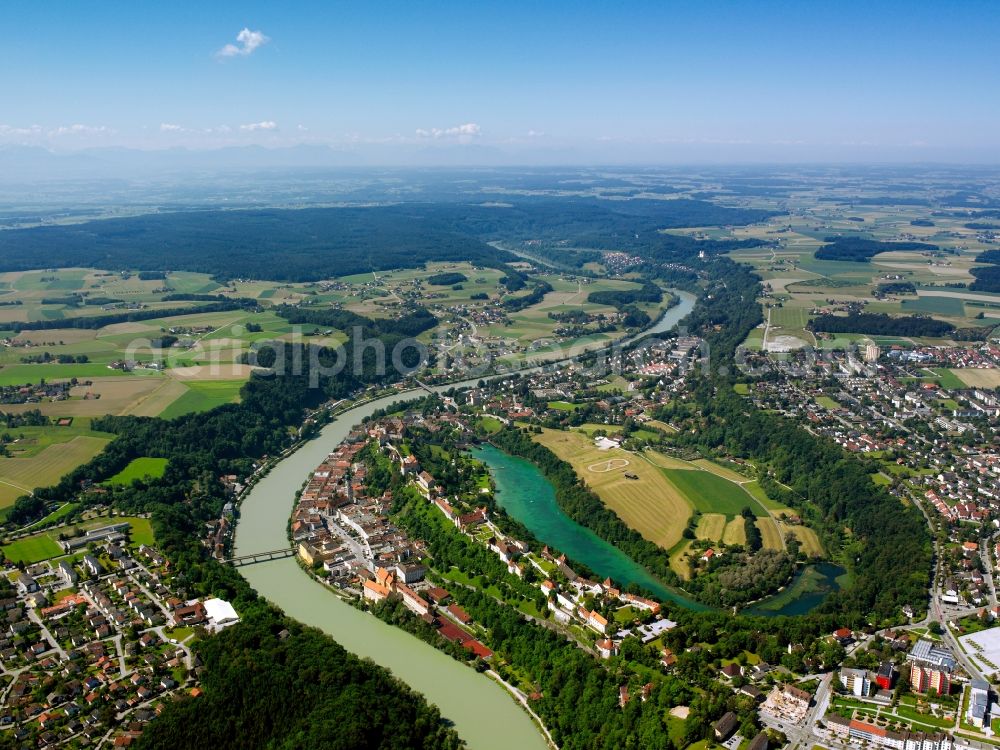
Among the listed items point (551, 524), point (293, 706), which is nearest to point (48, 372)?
point (551, 524)

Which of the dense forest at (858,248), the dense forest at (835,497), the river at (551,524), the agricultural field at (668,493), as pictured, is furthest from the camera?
the dense forest at (858,248)

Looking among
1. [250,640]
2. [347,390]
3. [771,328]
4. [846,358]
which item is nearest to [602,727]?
[250,640]

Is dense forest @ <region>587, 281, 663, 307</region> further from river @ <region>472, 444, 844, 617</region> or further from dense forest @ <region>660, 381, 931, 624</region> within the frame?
river @ <region>472, 444, 844, 617</region>

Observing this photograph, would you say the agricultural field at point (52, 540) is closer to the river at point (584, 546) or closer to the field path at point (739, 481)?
the river at point (584, 546)

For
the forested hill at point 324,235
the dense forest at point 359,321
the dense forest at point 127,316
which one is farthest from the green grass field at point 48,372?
the forested hill at point 324,235

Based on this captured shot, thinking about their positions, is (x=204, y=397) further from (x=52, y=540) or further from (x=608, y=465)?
(x=608, y=465)

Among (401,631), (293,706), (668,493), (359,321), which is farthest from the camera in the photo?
(359,321)

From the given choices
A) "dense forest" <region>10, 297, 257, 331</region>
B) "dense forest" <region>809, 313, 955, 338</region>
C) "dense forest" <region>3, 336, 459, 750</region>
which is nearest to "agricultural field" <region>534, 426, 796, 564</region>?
"dense forest" <region>3, 336, 459, 750</region>
